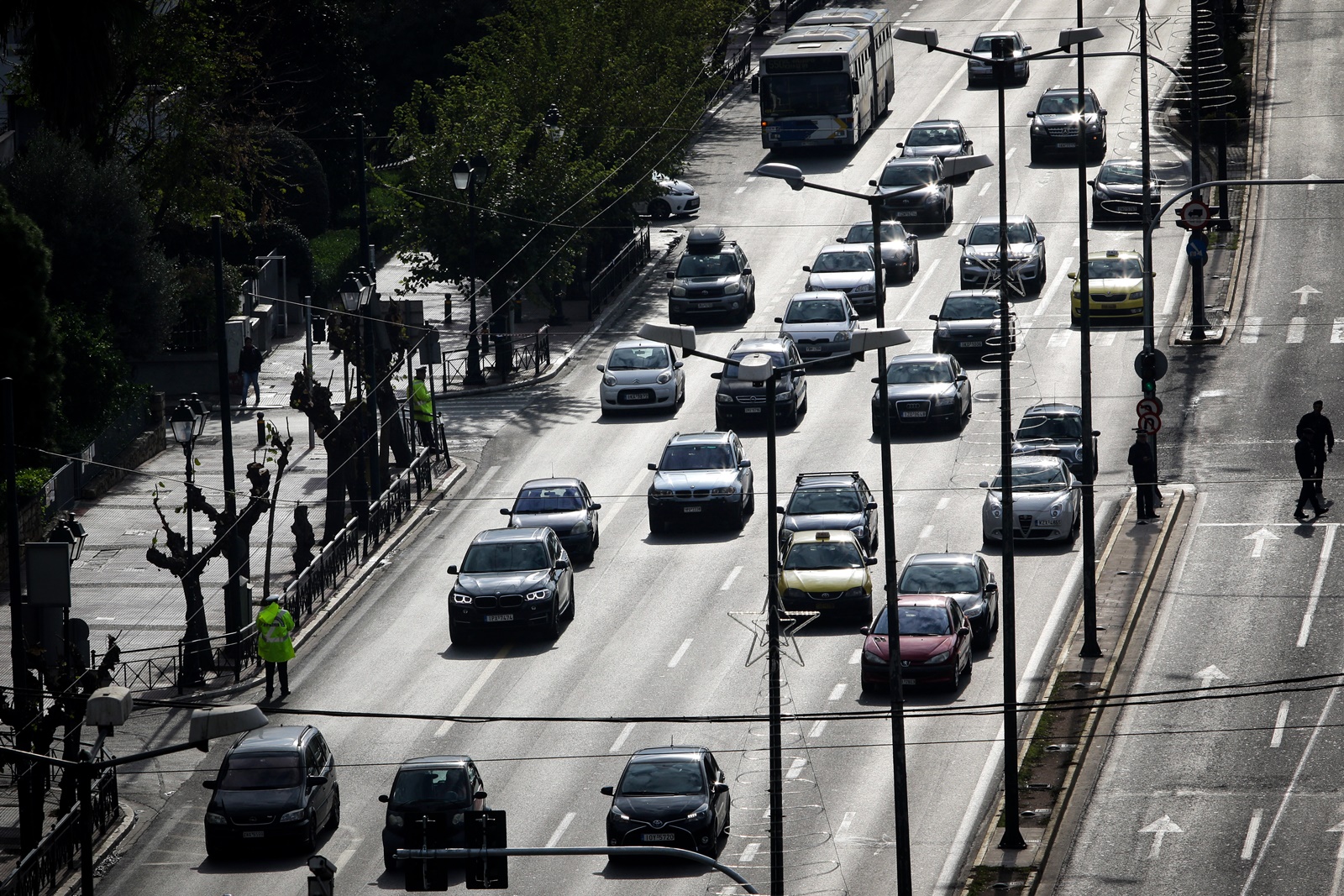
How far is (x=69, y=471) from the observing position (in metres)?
46.3

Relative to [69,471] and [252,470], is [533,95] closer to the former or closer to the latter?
[69,471]

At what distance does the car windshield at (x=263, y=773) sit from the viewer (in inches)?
1171

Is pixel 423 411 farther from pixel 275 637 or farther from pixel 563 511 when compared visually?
pixel 275 637

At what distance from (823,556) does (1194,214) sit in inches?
666

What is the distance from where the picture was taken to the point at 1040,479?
133ft

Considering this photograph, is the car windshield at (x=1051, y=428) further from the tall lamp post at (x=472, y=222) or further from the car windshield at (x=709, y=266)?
the car windshield at (x=709, y=266)

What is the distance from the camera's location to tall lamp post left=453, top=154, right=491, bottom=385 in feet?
171

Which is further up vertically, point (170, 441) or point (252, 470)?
point (252, 470)

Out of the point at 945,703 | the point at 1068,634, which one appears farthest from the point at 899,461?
the point at 945,703

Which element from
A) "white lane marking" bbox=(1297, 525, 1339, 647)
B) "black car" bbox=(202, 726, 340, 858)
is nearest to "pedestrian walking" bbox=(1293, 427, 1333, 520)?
"white lane marking" bbox=(1297, 525, 1339, 647)

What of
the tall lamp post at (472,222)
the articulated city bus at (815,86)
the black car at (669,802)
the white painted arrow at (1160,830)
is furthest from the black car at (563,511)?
the articulated city bus at (815,86)

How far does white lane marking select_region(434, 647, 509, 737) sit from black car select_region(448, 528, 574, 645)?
49 centimetres

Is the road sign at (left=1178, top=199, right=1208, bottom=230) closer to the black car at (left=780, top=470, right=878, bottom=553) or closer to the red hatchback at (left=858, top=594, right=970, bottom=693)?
the black car at (left=780, top=470, right=878, bottom=553)

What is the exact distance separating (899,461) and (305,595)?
12734 mm
